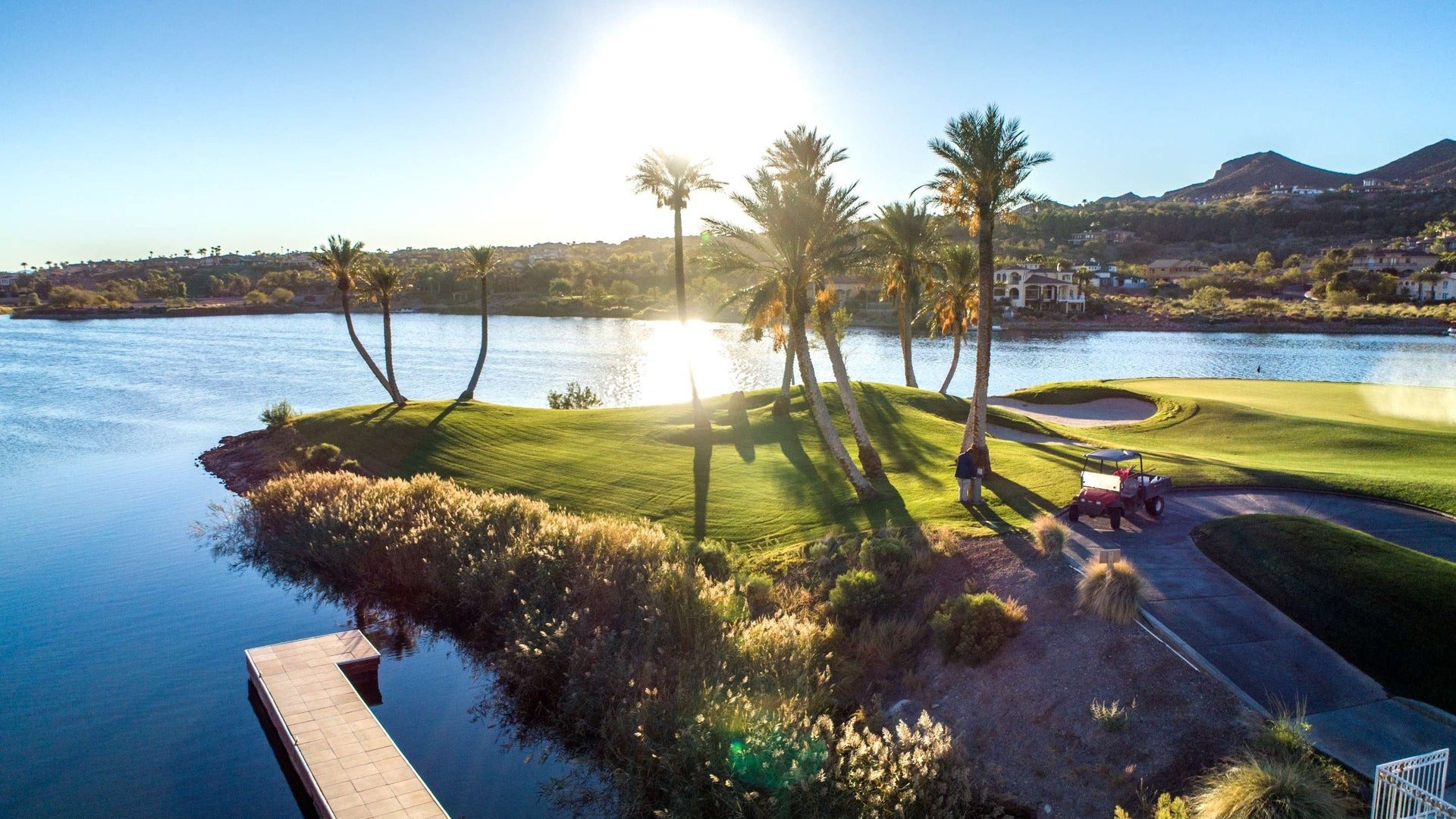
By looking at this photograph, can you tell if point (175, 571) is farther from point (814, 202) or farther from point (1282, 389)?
point (1282, 389)

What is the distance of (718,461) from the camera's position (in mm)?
27531

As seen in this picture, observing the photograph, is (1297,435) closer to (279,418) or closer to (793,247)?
(793,247)

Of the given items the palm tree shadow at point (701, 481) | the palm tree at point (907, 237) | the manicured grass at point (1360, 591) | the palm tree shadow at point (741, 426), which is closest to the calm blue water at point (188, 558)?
the palm tree shadow at point (701, 481)

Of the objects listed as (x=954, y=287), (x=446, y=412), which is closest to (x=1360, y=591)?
(x=954, y=287)

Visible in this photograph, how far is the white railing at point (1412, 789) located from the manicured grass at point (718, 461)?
8844mm

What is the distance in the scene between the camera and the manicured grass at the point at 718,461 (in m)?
20.4

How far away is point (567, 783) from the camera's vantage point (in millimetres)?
12758

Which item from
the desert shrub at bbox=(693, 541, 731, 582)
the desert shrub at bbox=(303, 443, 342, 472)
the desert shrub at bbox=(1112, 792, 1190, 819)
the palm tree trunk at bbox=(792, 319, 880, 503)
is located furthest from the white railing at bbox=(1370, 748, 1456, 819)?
the desert shrub at bbox=(303, 443, 342, 472)

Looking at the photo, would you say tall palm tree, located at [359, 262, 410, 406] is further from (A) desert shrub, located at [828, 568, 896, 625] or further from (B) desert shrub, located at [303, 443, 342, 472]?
(A) desert shrub, located at [828, 568, 896, 625]

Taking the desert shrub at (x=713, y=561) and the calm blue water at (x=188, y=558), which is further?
the desert shrub at (x=713, y=561)

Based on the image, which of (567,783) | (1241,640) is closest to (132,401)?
(567,783)

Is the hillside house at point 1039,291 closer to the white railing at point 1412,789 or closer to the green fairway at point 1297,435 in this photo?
the green fairway at point 1297,435

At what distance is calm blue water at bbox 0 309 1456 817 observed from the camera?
13367 millimetres

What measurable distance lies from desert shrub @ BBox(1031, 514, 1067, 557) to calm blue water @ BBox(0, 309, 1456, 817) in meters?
9.37
